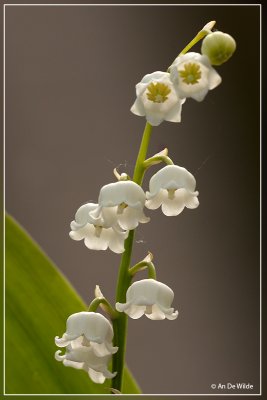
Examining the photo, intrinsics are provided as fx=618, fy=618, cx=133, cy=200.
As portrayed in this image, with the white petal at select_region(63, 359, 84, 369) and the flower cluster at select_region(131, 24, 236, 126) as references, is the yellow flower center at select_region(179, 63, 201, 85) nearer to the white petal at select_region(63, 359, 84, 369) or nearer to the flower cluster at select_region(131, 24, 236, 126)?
the flower cluster at select_region(131, 24, 236, 126)

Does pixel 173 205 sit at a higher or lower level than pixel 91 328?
higher

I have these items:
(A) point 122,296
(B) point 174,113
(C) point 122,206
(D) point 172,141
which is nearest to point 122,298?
(A) point 122,296

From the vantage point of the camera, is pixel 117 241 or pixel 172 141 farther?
pixel 172 141

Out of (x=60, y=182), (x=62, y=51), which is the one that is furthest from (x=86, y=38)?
(x=60, y=182)

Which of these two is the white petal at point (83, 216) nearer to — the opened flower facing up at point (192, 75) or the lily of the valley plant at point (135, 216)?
the lily of the valley plant at point (135, 216)

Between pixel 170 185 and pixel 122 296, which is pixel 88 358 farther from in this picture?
pixel 170 185

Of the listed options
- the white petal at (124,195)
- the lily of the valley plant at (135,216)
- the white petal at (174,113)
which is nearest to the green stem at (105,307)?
the lily of the valley plant at (135,216)
